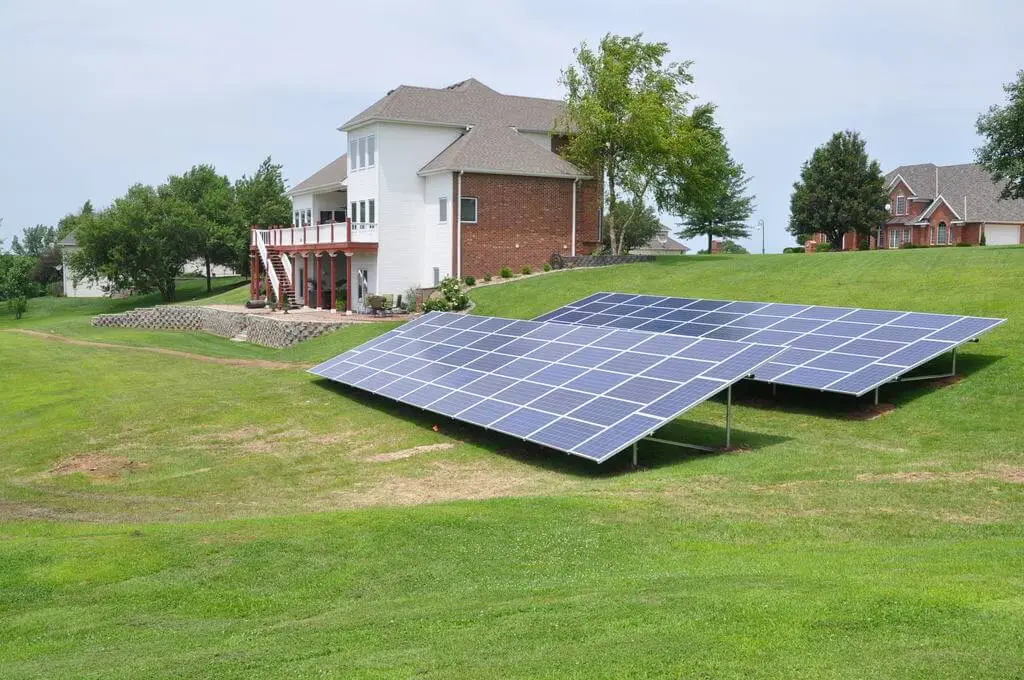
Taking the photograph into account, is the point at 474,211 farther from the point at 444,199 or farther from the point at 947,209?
the point at 947,209

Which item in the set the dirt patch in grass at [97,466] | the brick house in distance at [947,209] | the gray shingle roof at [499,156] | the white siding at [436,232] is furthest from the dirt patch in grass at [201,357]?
the brick house in distance at [947,209]

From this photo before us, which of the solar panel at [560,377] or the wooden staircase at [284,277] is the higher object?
the wooden staircase at [284,277]

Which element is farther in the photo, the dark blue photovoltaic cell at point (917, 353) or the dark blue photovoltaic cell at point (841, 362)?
the dark blue photovoltaic cell at point (841, 362)

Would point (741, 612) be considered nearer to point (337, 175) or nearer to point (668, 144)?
point (668, 144)

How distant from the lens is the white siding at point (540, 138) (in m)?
53.0

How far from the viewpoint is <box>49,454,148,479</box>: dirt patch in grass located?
20.5 meters

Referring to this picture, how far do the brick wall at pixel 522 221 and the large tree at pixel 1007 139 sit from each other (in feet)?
63.6

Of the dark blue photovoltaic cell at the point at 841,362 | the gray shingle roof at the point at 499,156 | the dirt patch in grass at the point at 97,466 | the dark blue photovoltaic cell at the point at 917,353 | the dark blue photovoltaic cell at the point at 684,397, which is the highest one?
the gray shingle roof at the point at 499,156

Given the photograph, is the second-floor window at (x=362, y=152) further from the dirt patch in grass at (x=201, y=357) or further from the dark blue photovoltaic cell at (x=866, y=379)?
the dark blue photovoltaic cell at (x=866, y=379)

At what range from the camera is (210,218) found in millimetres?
76312

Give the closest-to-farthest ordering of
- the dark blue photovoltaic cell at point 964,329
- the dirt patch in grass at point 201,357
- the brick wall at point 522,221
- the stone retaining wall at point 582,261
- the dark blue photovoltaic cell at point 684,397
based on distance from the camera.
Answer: the dark blue photovoltaic cell at point 684,397, the dark blue photovoltaic cell at point 964,329, the dirt patch in grass at point 201,357, the brick wall at point 522,221, the stone retaining wall at point 582,261

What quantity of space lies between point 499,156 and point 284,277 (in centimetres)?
1607

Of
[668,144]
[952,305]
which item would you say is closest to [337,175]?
[668,144]

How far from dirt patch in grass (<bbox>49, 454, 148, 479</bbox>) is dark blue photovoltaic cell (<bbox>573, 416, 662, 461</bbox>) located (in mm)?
10386
